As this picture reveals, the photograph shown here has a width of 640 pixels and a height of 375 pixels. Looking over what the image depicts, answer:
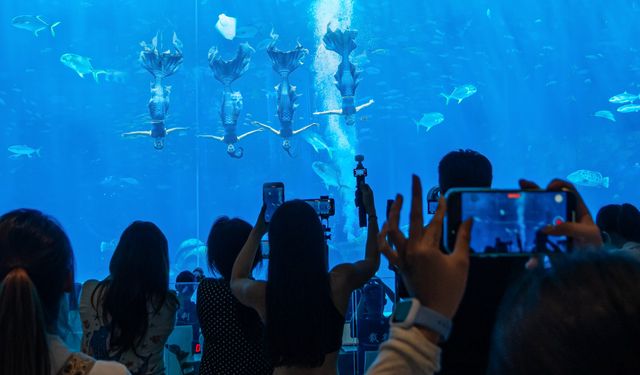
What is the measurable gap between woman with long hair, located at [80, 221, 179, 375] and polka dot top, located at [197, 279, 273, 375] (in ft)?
0.68

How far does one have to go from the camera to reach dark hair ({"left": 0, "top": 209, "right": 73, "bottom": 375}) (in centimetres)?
119

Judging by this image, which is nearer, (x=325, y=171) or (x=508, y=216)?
(x=508, y=216)

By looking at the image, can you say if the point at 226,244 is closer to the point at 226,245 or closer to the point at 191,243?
the point at 226,245

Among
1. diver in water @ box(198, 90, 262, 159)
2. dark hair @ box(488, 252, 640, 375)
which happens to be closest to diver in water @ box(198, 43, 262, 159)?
diver in water @ box(198, 90, 262, 159)

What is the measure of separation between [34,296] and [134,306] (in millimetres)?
1216

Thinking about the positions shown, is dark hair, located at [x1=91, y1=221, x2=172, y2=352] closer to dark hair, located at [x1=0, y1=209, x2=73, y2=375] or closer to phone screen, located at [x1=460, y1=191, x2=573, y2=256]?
dark hair, located at [x1=0, y1=209, x2=73, y2=375]

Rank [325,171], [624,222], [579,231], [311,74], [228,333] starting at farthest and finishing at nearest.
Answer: [311,74]
[325,171]
[624,222]
[228,333]
[579,231]

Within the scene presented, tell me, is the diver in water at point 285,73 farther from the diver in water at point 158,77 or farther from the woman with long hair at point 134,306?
the woman with long hair at point 134,306

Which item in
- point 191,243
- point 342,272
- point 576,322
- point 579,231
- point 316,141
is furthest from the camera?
point 316,141

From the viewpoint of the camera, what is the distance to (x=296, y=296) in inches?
80.5

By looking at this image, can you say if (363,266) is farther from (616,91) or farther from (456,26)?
(616,91)

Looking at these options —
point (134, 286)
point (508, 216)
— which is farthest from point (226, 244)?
point (508, 216)

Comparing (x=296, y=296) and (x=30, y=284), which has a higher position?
(x=30, y=284)

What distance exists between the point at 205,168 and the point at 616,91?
33.4 metres
